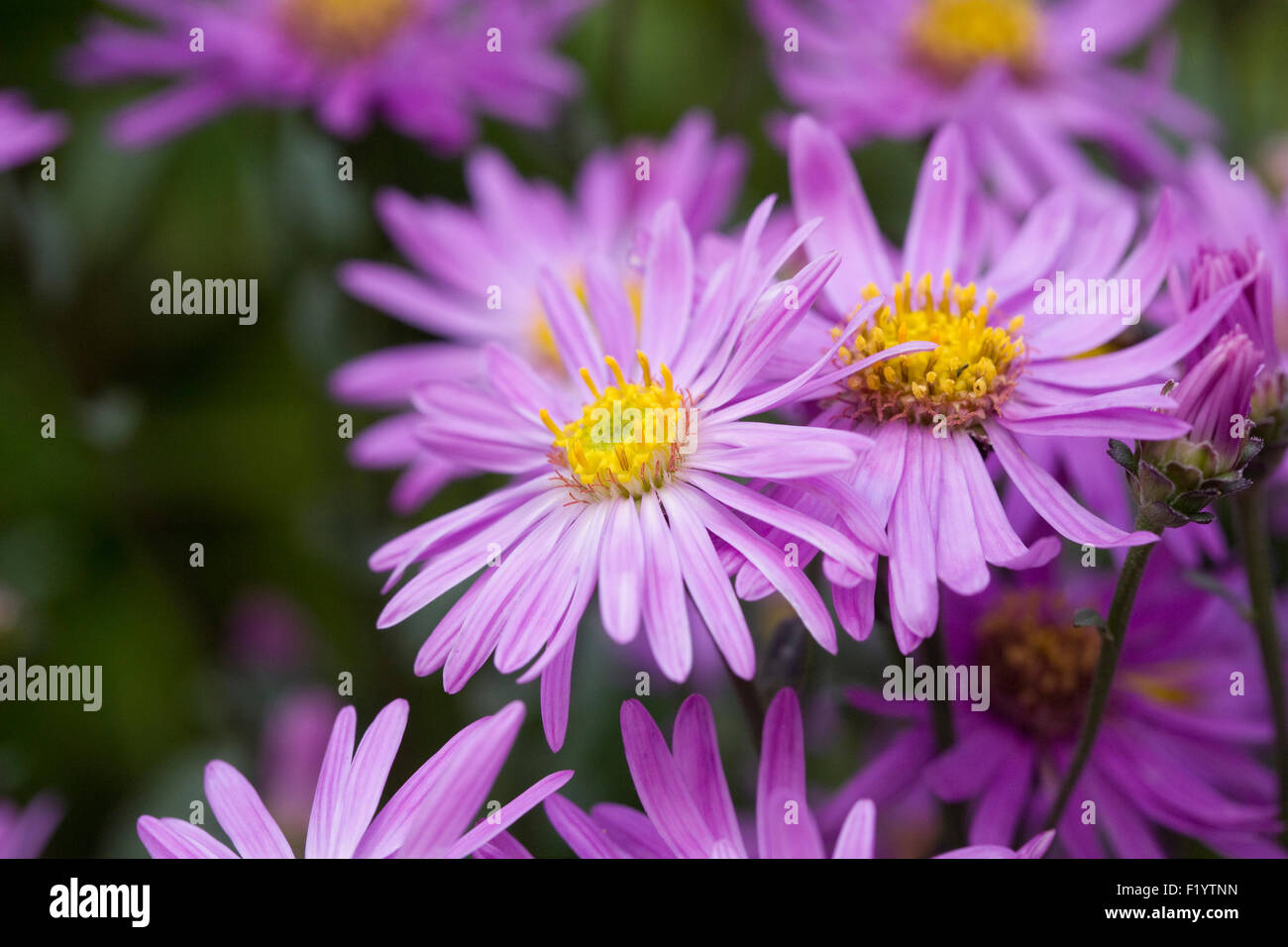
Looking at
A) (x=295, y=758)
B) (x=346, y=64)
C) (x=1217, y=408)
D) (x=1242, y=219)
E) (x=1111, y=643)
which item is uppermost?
(x=346, y=64)

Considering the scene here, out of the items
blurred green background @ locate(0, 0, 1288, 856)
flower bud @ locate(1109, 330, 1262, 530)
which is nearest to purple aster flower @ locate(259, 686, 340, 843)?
blurred green background @ locate(0, 0, 1288, 856)

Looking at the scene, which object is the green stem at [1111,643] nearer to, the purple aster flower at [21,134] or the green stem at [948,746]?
the green stem at [948,746]

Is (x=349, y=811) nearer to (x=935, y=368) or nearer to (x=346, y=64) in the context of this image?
(x=935, y=368)

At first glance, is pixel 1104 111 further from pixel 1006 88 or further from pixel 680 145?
pixel 680 145

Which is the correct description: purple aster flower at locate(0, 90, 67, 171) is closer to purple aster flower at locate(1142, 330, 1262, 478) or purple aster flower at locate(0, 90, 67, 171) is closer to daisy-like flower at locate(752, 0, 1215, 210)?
daisy-like flower at locate(752, 0, 1215, 210)

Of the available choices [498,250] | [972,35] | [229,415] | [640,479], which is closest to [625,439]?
[640,479]

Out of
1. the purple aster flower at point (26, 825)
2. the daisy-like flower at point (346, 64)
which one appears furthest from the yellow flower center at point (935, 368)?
the purple aster flower at point (26, 825)
